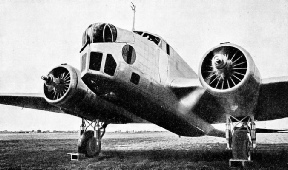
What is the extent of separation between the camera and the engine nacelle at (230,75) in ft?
26.3

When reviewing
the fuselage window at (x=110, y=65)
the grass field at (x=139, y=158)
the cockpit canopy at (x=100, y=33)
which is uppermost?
the cockpit canopy at (x=100, y=33)

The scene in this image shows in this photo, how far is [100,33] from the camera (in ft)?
26.0

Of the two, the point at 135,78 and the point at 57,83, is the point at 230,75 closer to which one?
the point at 135,78

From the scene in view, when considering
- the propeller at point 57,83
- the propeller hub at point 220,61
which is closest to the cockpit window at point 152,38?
the propeller hub at point 220,61

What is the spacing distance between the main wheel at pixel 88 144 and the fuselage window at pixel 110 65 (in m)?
5.47

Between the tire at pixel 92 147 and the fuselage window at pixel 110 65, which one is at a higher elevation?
the fuselage window at pixel 110 65

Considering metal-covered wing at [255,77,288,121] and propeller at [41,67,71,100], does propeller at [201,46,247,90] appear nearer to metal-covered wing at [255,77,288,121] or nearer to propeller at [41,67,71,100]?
metal-covered wing at [255,77,288,121]

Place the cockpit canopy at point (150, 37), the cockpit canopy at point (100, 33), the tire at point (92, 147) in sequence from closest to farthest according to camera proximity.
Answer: the cockpit canopy at point (100, 33) → the cockpit canopy at point (150, 37) → the tire at point (92, 147)

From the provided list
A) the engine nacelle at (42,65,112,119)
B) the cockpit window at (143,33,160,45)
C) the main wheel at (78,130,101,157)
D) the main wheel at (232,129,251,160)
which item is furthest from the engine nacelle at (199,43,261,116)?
the main wheel at (78,130,101,157)

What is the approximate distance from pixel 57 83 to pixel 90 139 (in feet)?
10.4

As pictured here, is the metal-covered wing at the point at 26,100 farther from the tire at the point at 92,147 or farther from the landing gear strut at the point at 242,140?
the landing gear strut at the point at 242,140

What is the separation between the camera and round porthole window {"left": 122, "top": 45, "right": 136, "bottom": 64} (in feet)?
26.9

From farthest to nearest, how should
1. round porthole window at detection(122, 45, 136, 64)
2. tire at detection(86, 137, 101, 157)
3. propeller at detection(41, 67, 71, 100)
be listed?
tire at detection(86, 137, 101, 157)
propeller at detection(41, 67, 71, 100)
round porthole window at detection(122, 45, 136, 64)

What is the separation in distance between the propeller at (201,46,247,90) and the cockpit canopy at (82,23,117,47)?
281 cm
